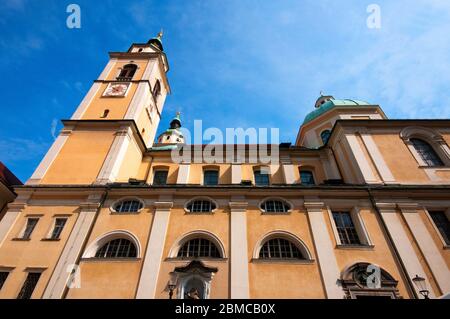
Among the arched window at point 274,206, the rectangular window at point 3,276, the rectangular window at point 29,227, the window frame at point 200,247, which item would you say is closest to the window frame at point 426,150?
the arched window at point 274,206

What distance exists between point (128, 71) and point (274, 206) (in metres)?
18.8

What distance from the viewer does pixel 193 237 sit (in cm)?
1307

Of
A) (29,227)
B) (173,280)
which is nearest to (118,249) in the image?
(173,280)

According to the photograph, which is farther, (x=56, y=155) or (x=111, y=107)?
(x=111, y=107)

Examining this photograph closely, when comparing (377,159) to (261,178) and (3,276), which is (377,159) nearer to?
(261,178)

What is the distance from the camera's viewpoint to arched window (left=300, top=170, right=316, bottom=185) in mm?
18450

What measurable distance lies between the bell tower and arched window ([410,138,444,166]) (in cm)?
1921

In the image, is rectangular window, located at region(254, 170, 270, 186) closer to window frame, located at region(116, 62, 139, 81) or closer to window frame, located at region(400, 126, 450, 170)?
window frame, located at region(400, 126, 450, 170)

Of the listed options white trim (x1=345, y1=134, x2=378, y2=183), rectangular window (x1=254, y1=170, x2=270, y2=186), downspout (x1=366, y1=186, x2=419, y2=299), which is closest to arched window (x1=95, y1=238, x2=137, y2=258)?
rectangular window (x1=254, y1=170, x2=270, y2=186)

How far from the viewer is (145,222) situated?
44.0ft

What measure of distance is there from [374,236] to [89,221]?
1439cm

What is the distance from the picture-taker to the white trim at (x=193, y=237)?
12297 mm
